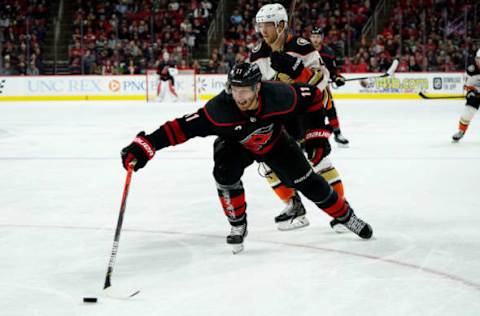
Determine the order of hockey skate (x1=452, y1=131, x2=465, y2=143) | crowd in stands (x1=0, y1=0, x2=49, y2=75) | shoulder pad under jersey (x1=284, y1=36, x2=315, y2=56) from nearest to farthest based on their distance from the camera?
shoulder pad under jersey (x1=284, y1=36, x2=315, y2=56)
hockey skate (x1=452, y1=131, x2=465, y2=143)
crowd in stands (x1=0, y1=0, x2=49, y2=75)

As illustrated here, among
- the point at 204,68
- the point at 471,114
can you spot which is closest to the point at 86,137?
the point at 471,114

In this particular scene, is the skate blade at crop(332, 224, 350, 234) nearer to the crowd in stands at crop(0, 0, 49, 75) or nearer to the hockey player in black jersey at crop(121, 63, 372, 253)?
the hockey player in black jersey at crop(121, 63, 372, 253)

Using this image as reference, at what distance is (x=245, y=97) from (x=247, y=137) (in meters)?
0.28

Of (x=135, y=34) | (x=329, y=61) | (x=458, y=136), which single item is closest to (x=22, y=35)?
(x=135, y=34)

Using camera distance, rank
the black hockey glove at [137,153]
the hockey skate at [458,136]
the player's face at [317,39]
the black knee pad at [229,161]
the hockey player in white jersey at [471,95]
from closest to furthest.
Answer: the black hockey glove at [137,153], the black knee pad at [229,161], the player's face at [317,39], the hockey player in white jersey at [471,95], the hockey skate at [458,136]

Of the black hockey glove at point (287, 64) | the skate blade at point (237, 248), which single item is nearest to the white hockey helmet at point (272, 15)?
the black hockey glove at point (287, 64)

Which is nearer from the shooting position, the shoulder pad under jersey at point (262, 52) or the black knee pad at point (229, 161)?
the black knee pad at point (229, 161)

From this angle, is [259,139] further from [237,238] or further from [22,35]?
[22,35]

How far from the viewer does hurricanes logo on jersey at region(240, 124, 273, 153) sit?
138 inches

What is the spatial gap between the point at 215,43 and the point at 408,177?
14.5 m

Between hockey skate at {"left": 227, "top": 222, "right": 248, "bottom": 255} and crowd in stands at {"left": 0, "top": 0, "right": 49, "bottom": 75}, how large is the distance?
626 inches

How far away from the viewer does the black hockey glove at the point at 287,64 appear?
4.33m

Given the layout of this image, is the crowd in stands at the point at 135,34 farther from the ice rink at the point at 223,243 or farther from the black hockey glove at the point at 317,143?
the black hockey glove at the point at 317,143

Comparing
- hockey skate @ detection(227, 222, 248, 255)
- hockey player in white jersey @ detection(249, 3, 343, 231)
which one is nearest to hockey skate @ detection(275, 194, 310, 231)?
hockey player in white jersey @ detection(249, 3, 343, 231)
